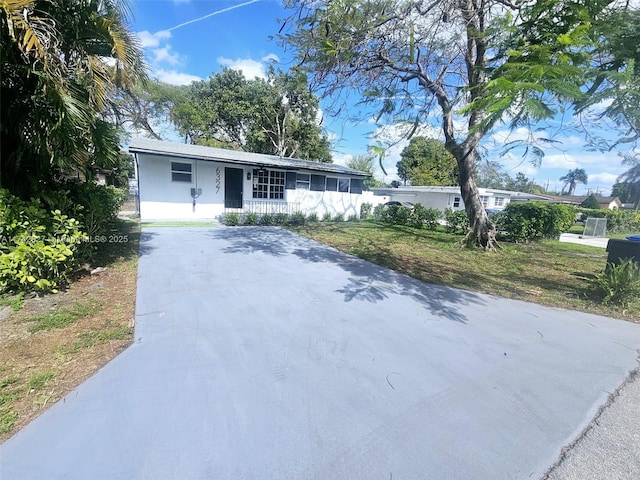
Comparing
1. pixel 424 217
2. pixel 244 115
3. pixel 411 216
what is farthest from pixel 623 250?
pixel 244 115

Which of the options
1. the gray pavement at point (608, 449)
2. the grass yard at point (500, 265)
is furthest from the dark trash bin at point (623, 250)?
the gray pavement at point (608, 449)

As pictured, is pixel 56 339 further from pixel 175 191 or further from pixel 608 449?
pixel 175 191

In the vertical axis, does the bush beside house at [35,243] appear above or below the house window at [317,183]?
below

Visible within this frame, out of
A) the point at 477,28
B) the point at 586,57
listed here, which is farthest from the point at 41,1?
the point at 477,28

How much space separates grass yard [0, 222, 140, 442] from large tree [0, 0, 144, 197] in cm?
199

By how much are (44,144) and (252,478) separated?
506 cm

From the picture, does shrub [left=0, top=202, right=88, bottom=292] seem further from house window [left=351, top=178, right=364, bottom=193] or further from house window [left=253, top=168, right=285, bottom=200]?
house window [left=351, top=178, right=364, bottom=193]

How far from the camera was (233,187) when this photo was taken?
14.3 m

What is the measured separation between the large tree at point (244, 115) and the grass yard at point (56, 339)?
22.3 m

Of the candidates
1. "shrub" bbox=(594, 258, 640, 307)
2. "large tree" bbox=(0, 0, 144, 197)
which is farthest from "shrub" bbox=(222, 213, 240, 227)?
"shrub" bbox=(594, 258, 640, 307)

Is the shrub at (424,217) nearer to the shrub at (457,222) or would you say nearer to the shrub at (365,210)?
the shrub at (457,222)

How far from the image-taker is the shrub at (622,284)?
15.5ft

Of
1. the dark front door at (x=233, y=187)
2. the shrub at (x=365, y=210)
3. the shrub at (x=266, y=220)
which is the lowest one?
the shrub at (x=266, y=220)

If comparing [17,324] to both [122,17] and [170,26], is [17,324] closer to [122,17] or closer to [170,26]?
[122,17]
